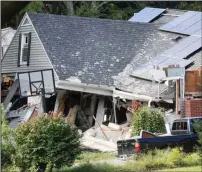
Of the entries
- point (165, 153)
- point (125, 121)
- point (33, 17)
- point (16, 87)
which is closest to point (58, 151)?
point (165, 153)

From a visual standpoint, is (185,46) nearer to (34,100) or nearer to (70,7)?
(34,100)

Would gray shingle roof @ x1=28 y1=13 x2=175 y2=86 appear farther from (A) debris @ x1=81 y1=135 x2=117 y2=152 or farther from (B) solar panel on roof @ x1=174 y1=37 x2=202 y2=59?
(A) debris @ x1=81 y1=135 x2=117 y2=152

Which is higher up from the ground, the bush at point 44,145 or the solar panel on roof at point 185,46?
the solar panel on roof at point 185,46

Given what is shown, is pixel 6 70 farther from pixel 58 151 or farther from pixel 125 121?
pixel 58 151

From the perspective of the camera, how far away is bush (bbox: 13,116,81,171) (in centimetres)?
1294

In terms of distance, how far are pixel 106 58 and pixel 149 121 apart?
299 inches

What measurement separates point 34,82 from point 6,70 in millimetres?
4747

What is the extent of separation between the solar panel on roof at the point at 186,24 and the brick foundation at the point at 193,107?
6070 millimetres

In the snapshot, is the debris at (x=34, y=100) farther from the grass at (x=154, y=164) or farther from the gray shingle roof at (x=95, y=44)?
the grass at (x=154, y=164)

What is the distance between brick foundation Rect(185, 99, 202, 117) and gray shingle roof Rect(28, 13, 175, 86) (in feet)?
15.5

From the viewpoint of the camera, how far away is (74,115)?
23.7 meters

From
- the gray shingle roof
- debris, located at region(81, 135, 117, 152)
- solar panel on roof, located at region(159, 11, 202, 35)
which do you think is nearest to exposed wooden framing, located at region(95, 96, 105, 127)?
the gray shingle roof

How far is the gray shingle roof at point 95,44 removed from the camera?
24.7 m

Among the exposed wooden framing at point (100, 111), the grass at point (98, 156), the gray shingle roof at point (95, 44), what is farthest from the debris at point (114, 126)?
the grass at point (98, 156)
